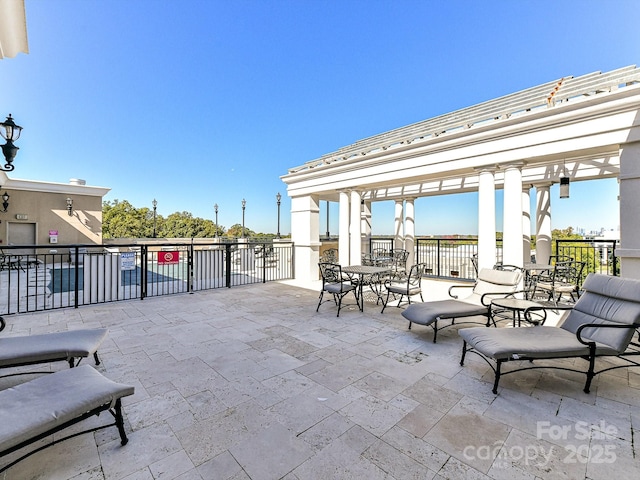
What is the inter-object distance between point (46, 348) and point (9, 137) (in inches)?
158

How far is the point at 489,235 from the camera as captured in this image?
508cm

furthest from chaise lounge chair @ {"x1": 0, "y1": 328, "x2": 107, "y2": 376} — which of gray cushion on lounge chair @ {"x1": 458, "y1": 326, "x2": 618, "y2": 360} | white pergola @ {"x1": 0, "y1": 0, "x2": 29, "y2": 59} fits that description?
gray cushion on lounge chair @ {"x1": 458, "y1": 326, "x2": 618, "y2": 360}

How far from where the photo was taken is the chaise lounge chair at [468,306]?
11.1ft

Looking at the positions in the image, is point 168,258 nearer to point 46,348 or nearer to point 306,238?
point 306,238

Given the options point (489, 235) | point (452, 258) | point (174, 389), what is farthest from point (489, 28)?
point (174, 389)

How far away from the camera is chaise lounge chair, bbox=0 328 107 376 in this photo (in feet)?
7.17

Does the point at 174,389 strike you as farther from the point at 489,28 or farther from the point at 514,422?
the point at 489,28

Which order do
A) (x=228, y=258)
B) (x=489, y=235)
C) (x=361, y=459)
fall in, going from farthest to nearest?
(x=228, y=258)
(x=489, y=235)
(x=361, y=459)

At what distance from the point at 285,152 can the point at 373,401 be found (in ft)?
66.8

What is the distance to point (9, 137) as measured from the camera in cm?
426

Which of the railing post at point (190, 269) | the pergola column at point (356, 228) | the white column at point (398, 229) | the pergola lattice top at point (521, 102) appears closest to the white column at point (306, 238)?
the pergola column at point (356, 228)

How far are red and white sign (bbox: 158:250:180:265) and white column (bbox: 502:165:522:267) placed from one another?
22.6 ft

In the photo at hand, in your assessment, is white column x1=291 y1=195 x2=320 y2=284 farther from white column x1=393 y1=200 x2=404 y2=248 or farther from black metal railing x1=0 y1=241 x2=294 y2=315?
white column x1=393 y1=200 x2=404 y2=248

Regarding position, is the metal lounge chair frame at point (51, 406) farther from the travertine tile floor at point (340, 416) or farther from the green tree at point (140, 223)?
the green tree at point (140, 223)
